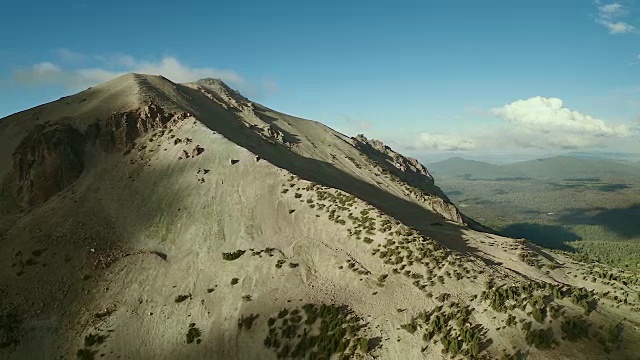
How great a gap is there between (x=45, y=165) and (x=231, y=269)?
45912mm

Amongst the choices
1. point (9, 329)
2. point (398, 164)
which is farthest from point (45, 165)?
point (398, 164)

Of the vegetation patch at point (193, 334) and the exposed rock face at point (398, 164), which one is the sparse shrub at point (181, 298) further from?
the exposed rock face at point (398, 164)

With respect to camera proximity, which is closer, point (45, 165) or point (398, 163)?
point (45, 165)

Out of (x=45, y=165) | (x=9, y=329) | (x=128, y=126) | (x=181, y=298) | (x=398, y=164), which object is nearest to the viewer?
(x=9, y=329)

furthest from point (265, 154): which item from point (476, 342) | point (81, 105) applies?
point (476, 342)

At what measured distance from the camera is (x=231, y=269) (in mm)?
53250

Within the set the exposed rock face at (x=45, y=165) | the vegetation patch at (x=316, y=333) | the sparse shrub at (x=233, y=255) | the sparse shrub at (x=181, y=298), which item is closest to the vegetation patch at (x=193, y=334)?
the sparse shrub at (x=181, y=298)

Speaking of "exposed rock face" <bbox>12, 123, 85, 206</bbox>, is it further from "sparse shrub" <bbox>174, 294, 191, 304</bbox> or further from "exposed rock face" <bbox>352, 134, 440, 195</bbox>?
"exposed rock face" <bbox>352, 134, 440, 195</bbox>

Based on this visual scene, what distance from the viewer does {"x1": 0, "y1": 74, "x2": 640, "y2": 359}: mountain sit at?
1545 inches

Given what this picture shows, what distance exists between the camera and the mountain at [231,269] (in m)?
39.2

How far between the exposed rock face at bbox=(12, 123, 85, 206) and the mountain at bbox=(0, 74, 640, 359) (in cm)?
27

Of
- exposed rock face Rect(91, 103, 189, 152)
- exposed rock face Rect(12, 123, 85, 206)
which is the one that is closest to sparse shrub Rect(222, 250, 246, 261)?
exposed rock face Rect(91, 103, 189, 152)

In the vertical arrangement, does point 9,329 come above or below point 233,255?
below

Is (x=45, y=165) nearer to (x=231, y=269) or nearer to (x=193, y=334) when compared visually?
(x=231, y=269)
